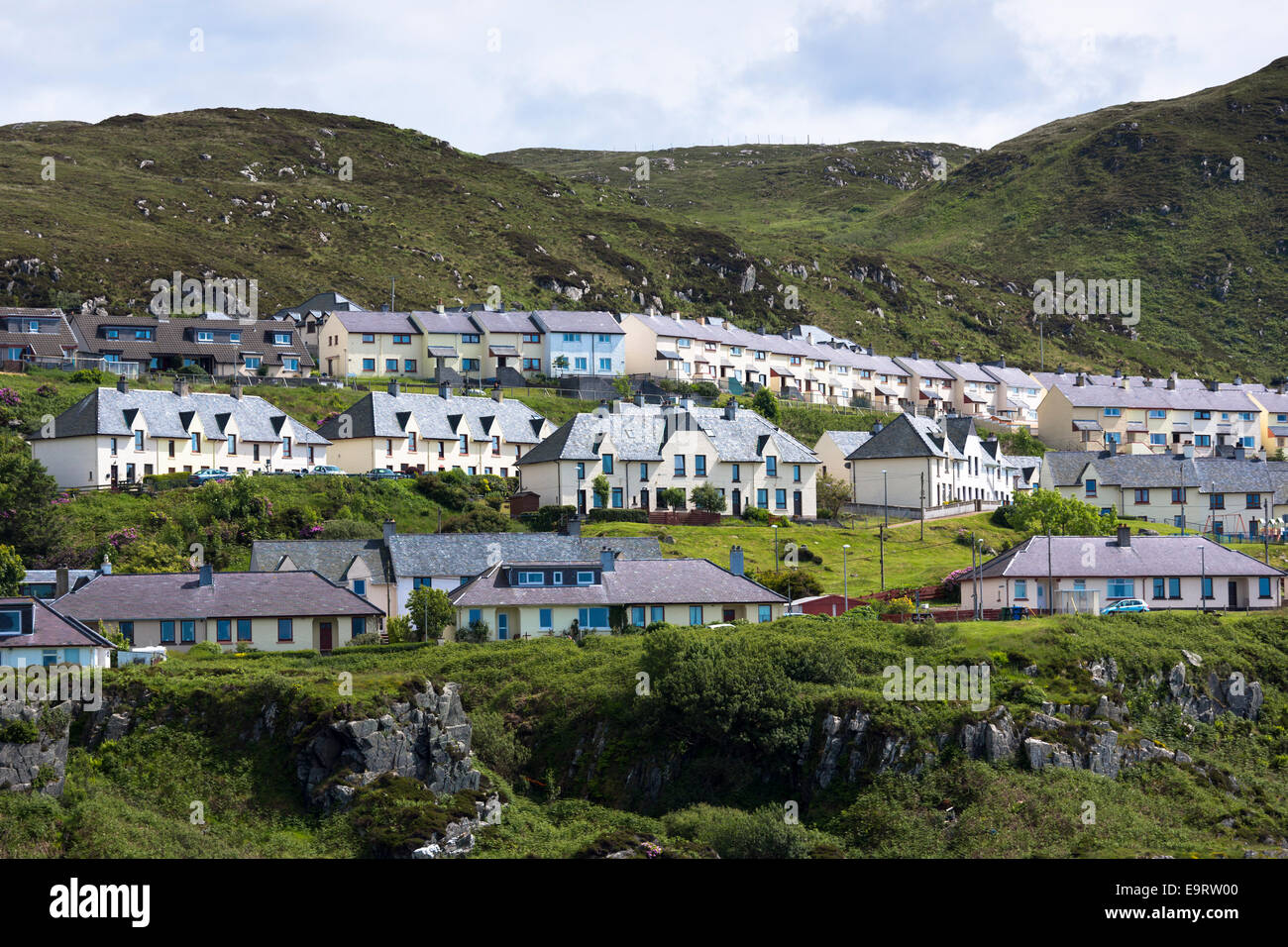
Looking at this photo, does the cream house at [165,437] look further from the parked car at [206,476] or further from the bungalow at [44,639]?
the bungalow at [44,639]

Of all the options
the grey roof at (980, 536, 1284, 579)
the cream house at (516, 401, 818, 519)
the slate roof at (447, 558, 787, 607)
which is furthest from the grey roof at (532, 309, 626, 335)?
the grey roof at (980, 536, 1284, 579)

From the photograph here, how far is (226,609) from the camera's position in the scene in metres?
69.2

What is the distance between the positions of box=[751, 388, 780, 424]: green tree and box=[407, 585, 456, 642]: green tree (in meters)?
60.0

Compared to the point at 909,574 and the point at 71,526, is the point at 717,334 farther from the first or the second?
the point at 71,526

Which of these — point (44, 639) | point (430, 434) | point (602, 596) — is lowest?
point (44, 639)

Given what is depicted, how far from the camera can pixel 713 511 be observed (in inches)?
3947

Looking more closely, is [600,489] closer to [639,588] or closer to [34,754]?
[639,588]

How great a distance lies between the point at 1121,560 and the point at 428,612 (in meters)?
35.2

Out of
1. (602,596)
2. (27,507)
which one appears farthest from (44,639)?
(27,507)

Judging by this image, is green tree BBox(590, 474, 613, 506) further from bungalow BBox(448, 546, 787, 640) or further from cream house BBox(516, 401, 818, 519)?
bungalow BBox(448, 546, 787, 640)

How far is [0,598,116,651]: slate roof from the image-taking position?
2366 inches

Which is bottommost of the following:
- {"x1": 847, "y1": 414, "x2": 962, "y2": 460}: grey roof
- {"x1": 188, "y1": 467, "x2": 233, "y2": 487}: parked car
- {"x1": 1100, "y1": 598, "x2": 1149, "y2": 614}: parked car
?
{"x1": 1100, "y1": 598, "x2": 1149, "y2": 614}: parked car
